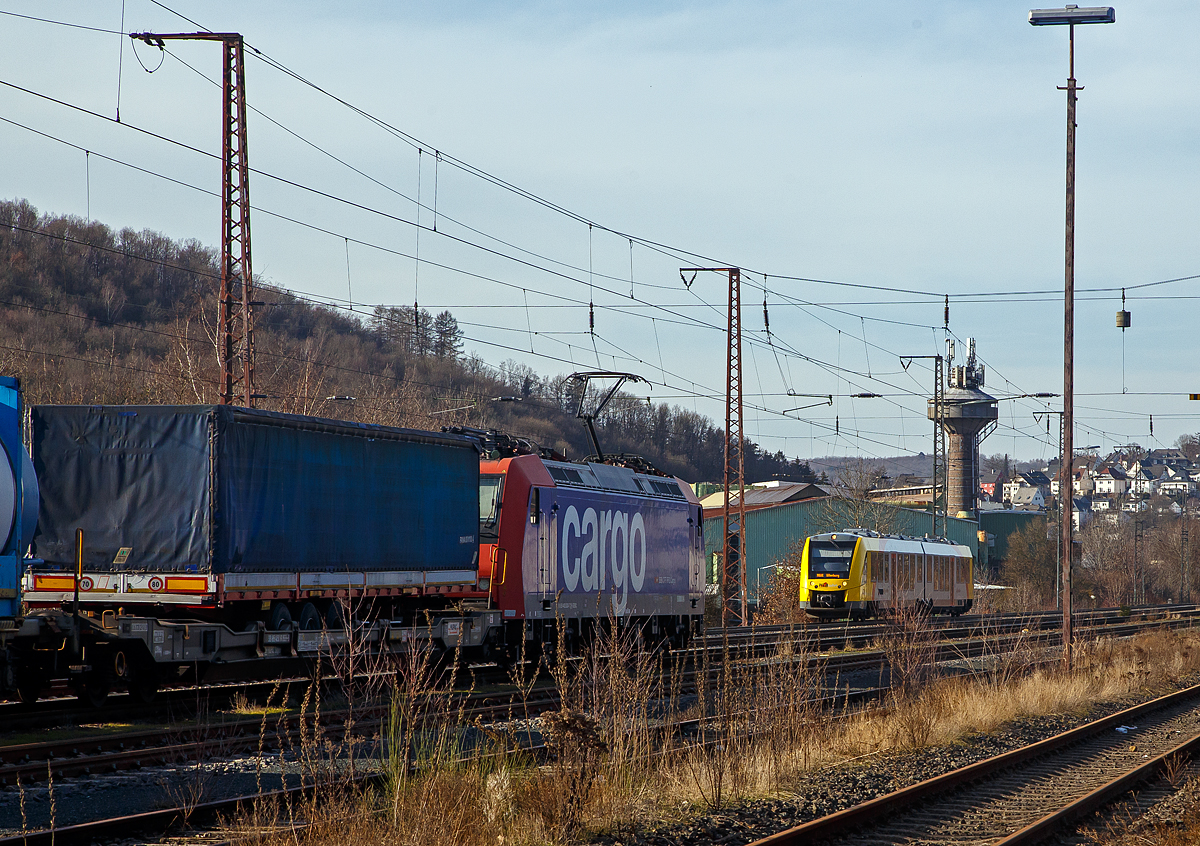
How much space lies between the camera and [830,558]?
40.1m

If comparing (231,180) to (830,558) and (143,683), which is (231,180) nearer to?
(143,683)

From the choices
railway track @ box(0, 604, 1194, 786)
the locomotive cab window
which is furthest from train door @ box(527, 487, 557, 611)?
railway track @ box(0, 604, 1194, 786)

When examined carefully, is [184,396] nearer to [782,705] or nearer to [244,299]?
[244,299]

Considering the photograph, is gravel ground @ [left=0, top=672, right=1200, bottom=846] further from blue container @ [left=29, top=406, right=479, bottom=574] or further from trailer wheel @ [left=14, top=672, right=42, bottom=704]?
blue container @ [left=29, top=406, right=479, bottom=574]

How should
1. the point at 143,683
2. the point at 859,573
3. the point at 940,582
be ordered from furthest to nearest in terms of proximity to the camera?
the point at 940,582, the point at 859,573, the point at 143,683

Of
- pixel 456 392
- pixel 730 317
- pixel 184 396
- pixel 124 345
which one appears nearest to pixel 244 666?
pixel 184 396

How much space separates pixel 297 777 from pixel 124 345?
169ft

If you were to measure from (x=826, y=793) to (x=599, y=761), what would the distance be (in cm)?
268

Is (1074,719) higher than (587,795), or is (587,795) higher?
(587,795)

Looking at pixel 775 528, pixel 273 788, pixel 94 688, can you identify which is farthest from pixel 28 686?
pixel 775 528

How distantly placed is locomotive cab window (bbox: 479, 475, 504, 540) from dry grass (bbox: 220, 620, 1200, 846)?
447cm

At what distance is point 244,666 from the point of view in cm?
1474

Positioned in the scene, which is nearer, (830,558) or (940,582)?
(830,558)

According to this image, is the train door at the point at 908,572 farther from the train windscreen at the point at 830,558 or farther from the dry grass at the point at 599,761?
the dry grass at the point at 599,761
